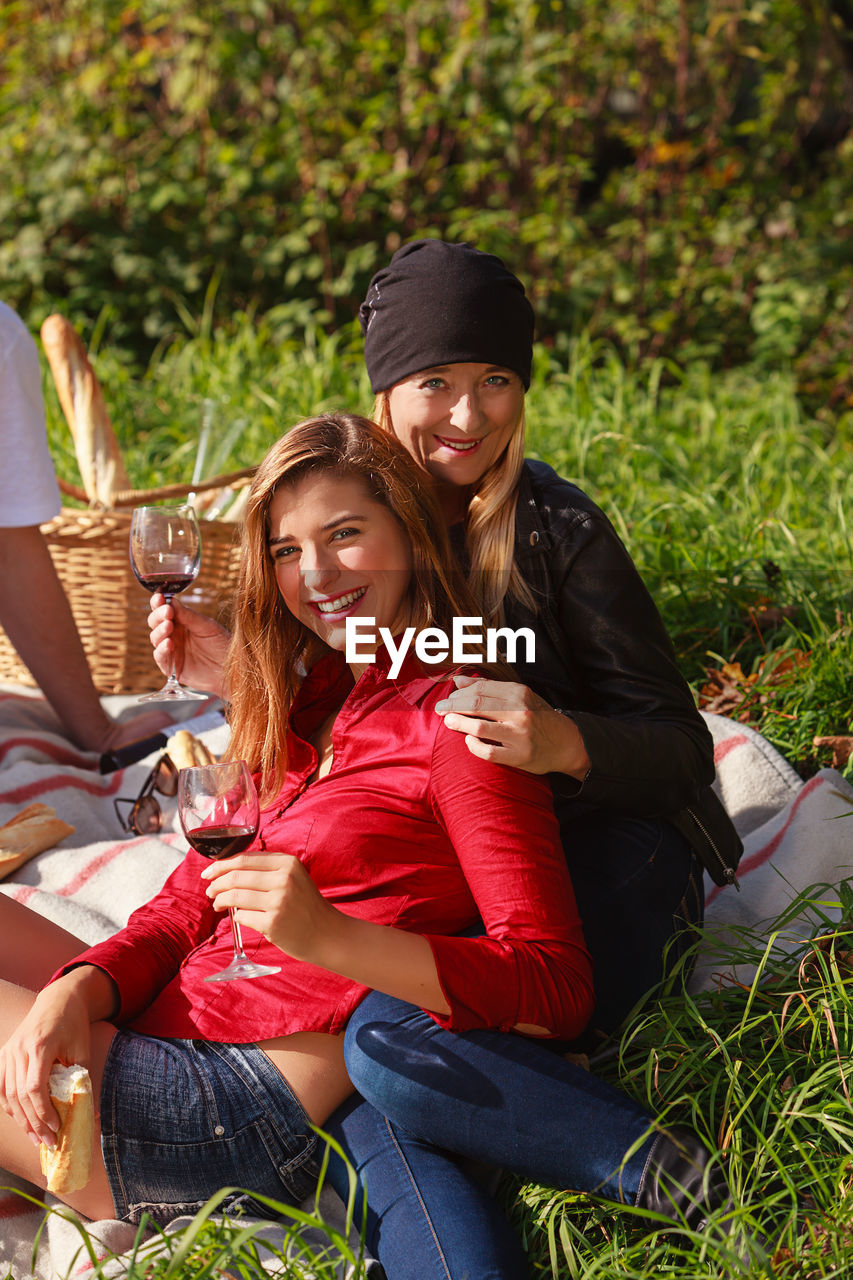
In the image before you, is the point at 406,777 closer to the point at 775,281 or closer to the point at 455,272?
the point at 455,272

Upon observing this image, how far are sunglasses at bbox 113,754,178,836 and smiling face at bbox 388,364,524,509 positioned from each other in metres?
1.23

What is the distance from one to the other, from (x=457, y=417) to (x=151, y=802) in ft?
4.68

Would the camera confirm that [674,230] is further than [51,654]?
Yes

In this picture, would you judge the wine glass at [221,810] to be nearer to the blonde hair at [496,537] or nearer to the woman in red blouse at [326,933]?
the woman in red blouse at [326,933]

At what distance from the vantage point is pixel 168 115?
26.7ft

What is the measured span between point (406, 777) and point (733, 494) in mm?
2933

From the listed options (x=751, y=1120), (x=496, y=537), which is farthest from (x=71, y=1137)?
(x=496, y=537)

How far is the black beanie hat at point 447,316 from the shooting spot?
2.55 metres

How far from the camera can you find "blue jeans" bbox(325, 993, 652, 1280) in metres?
1.75

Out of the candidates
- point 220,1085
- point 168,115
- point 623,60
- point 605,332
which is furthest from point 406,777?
point 168,115

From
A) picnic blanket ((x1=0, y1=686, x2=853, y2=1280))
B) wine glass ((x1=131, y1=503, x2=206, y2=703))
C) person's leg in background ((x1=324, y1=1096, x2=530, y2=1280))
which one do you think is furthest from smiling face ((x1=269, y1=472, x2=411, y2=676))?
Answer: picnic blanket ((x1=0, y1=686, x2=853, y2=1280))

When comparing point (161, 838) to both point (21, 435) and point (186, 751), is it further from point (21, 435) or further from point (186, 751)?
point (21, 435)

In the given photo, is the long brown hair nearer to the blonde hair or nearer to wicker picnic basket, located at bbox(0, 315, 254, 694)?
the blonde hair

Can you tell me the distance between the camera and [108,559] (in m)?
4.09
